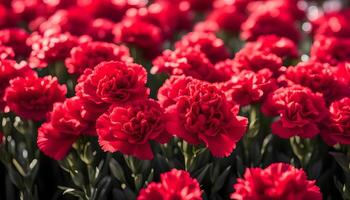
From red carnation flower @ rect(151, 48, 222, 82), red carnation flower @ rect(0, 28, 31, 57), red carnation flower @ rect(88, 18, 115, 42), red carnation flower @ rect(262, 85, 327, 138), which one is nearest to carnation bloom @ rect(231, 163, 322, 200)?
red carnation flower @ rect(262, 85, 327, 138)

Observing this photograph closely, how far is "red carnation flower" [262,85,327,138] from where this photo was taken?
5.15 feet

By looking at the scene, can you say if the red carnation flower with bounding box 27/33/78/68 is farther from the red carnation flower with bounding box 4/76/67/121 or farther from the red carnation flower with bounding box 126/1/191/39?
the red carnation flower with bounding box 126/1/191/39

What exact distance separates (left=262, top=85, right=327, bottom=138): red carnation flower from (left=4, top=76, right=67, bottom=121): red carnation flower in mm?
667

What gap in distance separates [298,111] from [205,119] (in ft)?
0.99

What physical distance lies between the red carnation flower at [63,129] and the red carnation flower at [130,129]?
11 centimetres

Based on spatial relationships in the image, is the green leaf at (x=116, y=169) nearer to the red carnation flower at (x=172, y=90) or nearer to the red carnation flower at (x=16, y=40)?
the red carnation flower at (x=172, y=90)

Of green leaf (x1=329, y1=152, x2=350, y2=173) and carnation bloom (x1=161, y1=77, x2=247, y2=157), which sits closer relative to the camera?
carnation bloom (x1=161, y1=77, x2=247, y2=157)

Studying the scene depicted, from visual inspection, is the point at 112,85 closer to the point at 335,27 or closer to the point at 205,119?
the point at 205,119

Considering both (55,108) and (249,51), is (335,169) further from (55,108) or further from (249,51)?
(55,108)

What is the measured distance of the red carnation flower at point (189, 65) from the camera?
73.2 inches

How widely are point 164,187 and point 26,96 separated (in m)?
0.64

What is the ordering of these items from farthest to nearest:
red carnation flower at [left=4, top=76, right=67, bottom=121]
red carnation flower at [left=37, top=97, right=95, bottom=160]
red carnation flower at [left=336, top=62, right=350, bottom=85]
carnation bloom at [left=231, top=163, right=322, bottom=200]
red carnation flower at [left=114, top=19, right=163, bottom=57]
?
red carnation flower at [left=114, top=19, right=163, bottom=57]
red carnation flower at [left=336, top=62, right=350, bottom=85]
red carnation flower at [left=4, top=76, right=67, bottom=121]
red carnation flower at [left=37, top=97, right=95, bottom=160]
carnation bloom at [left=231, top=163, right=322, bottom=200]

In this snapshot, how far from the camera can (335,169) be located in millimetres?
1916

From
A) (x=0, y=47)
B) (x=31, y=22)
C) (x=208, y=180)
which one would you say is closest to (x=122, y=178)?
(x=208, y=180)
